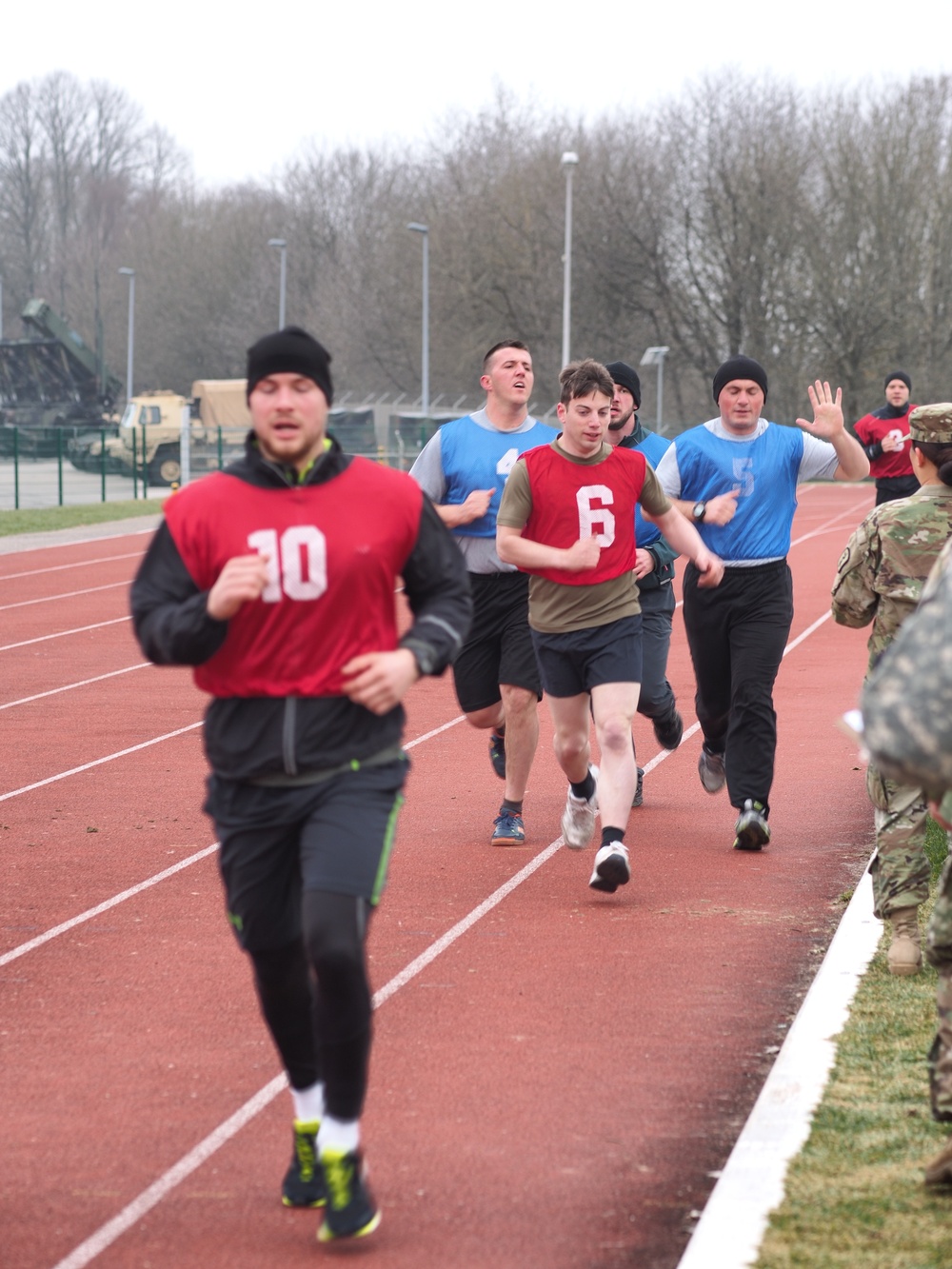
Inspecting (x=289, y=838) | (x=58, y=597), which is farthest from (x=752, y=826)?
(x=58, y=597)

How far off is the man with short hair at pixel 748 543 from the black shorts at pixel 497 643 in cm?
76

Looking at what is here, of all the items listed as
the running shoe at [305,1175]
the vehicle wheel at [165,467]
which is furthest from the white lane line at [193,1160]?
the vehicle wheel at [165,467]

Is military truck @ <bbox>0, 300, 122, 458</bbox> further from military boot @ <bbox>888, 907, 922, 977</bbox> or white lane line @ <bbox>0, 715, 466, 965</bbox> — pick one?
military boot @ <bbox>888, 907, 922, 977</bbox>

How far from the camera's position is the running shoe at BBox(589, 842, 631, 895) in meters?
6.62

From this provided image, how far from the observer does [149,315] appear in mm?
85000

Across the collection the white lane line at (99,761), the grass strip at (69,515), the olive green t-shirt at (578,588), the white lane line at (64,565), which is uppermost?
the olive green t-shirt at (578,588)

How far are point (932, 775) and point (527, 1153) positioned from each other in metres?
1.90

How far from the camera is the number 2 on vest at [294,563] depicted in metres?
3.84

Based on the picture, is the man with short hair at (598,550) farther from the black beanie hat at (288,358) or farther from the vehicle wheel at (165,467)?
the vehicle wheel at (165,467)

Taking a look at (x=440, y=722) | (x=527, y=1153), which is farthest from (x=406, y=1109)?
(x=440, y=722)

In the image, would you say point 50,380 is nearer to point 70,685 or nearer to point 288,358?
point 70,685

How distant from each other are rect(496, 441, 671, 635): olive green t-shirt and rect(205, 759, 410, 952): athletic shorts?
3.10 meters

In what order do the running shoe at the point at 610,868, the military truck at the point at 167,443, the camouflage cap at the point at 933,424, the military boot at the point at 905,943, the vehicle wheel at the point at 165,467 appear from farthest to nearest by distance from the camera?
the vehicle wheel at the point at 165,467
the military truck at the point at 167,443
the running shoe at the point at 610,868
the military boot at the point at 905,943
the camouflage cap at the point at 933,424

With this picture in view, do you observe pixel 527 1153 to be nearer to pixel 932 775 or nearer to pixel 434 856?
pixel 932 775
